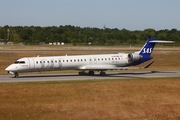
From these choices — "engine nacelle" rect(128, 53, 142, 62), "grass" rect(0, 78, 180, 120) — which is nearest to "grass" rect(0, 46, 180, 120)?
"grass" rect(0, 78, 180, 120)

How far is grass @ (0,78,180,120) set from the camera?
2558 cm

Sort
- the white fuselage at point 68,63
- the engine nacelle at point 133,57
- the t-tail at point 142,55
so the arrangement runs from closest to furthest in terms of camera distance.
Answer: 1. the white fuselage at point 68,63
2. the engine nacelle at point 133,57
3. the t-tail at point 142,55

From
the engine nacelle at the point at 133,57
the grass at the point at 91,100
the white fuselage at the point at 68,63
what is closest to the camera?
the grass at the point at 91,100

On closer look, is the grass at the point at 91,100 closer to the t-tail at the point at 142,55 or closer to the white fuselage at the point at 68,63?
the white fuselage at the point at 68,63

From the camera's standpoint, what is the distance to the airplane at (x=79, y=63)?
42281 millimetres

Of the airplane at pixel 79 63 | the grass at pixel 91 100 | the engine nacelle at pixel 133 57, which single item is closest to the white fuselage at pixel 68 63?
the airplane at pixel 79 63

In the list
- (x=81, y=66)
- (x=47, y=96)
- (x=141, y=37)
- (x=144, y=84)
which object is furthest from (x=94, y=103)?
(x=141, y=37)

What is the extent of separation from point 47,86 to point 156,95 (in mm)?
9663

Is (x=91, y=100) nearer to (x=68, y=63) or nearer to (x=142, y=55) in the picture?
(x=68, y=63)

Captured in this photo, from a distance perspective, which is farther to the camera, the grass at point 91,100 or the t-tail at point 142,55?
the t-tail at point 142,55

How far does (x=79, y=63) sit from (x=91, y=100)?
16.4 m

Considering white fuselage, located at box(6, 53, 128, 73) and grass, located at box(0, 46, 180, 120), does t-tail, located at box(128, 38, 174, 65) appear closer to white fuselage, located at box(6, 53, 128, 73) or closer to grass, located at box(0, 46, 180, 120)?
white fuselage, located at box(6, 53, 128, 73)

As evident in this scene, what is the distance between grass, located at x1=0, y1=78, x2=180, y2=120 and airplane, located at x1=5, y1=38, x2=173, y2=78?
24.5 feet

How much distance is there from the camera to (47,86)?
111 ft
